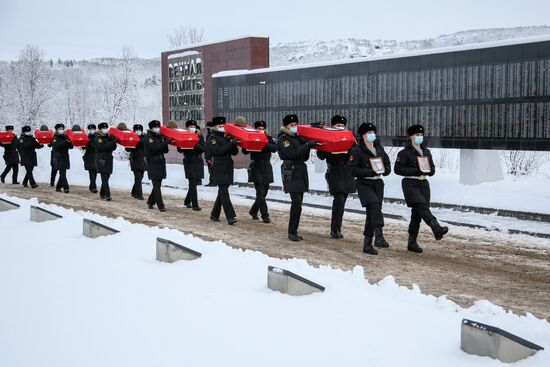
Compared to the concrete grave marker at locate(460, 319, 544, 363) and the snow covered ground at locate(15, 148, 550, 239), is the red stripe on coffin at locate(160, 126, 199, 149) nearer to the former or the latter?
the snow covered ground at locate(15, 148, 550, 239)

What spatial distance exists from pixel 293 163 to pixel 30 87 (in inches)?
2142

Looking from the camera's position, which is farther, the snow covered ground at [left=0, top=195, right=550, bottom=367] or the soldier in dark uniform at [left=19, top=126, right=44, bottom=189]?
the soldier in dark uniform at [left=19, top=126, right=44, bottom=189]

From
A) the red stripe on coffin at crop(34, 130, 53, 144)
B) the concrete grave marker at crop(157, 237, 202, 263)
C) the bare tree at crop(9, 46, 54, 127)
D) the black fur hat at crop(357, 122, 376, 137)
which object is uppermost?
the bare tree at crop(9, 46, 54, 127)

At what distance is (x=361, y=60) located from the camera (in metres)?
22.4

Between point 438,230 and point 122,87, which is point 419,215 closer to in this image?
point 438,230

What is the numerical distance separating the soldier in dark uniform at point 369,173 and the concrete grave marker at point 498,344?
5.22 metres

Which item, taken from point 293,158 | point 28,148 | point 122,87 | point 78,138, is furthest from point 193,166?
point 122,87

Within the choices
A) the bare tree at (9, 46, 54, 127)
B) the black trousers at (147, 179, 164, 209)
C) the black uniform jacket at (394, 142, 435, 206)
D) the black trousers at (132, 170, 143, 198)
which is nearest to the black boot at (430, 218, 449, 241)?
the black uniform jacket at (394, 142, 435, 206)

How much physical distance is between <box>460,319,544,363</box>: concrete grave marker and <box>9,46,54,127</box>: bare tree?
5864 cm

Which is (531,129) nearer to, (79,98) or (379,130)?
(379,130)

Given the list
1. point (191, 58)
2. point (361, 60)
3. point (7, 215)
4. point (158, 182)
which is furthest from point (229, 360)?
point (191, 58)

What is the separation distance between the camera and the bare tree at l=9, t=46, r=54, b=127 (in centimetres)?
5991

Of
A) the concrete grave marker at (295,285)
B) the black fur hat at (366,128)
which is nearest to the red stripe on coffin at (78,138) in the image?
the black fur hat at (366,128)

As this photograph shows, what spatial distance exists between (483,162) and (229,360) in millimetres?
15908
